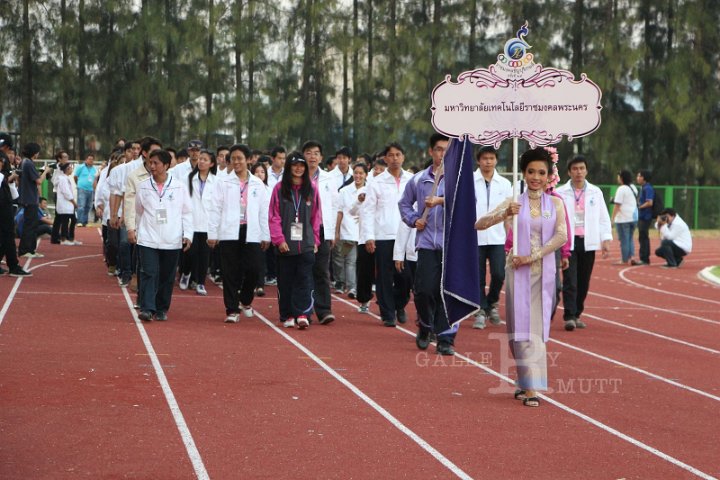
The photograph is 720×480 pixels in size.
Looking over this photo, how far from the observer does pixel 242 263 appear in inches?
533

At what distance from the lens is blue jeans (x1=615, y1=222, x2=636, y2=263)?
25344mm

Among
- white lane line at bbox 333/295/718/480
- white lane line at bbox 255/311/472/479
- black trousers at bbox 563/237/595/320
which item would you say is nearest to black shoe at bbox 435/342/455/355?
white lane line at bbox 333/295/718/480

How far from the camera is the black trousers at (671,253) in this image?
25109mm

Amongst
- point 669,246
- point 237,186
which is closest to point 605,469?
point 237,186

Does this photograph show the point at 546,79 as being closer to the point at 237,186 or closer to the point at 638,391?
the point at 638,391

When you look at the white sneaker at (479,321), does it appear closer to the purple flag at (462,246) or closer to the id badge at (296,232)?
the id badge at (296,232)

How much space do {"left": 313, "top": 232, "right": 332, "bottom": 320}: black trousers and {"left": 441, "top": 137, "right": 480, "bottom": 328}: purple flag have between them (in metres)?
3.05

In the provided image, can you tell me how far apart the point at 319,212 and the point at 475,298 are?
125 inches

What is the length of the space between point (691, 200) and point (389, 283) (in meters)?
31.3

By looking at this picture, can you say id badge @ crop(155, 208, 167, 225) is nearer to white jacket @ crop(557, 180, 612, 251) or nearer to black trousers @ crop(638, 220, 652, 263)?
white jacket @ crop(557, 180, 612, 251)

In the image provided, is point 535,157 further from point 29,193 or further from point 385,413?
point 29,193

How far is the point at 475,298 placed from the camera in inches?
402

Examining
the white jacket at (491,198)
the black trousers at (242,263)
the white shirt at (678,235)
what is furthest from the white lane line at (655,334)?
the white shirt at (678,235)

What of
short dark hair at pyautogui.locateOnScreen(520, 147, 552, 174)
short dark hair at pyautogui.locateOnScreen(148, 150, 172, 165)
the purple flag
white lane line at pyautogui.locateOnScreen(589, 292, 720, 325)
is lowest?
white lane line at pyautogui.locateOnScreen(589, 292, 720, 325)
